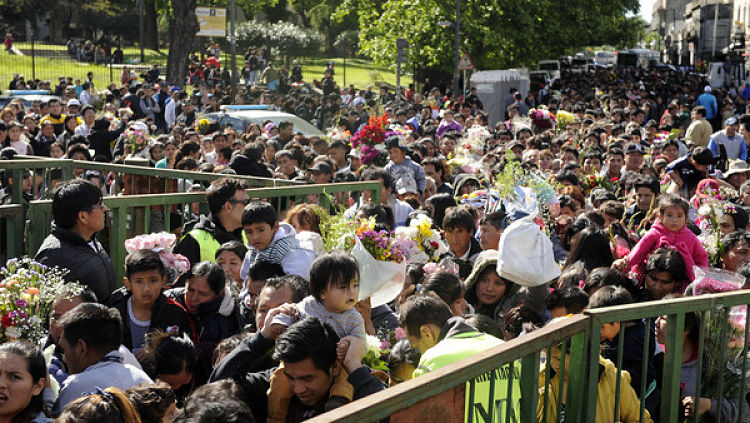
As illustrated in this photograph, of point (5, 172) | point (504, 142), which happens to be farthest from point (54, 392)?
point (504, 142)

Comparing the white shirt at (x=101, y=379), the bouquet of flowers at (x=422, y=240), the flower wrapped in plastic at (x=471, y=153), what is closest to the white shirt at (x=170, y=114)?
the flower wrapped in plastic at (x=471, y=153)

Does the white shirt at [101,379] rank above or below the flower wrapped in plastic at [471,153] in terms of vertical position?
below

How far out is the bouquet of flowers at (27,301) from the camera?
484cm

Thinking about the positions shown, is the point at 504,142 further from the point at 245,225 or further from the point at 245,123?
the point at 245,225

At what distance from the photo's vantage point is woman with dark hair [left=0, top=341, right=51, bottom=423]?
402cm

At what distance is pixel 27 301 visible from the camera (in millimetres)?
4945

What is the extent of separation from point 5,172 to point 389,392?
778 centimetres

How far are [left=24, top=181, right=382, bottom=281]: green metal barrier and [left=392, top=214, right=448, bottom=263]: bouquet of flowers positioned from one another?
791mm

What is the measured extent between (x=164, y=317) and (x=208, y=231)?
4.87 feet

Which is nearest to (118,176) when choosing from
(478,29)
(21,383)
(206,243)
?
(206,243)

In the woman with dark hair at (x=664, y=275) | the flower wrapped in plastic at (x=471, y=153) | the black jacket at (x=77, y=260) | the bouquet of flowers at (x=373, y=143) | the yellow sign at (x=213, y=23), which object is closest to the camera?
the black jacket at (x=77, y=260)

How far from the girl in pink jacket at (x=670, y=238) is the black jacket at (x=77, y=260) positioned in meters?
3.68

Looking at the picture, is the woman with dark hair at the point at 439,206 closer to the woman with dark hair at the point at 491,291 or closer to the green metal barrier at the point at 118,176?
the green metal barrier at the point at 118,176

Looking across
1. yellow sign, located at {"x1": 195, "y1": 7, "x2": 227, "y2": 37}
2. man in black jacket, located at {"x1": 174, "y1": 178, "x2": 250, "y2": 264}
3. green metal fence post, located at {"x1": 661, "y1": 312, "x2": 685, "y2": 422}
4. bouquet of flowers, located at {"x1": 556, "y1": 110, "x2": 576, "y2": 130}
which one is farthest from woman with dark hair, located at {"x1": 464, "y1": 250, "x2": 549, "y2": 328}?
yellow sign, located at {"x1": 195, "y1": 7, "x2": 227, "y2": 37}
